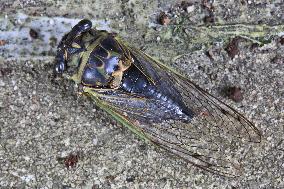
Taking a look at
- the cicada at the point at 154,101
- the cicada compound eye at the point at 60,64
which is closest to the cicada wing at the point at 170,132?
the cicada at the point at 154,101

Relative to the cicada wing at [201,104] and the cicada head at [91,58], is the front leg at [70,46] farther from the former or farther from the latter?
the cicada wing at [201,104]

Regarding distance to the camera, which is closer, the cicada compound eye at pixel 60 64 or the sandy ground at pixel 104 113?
the cicada compound eye at pixel 60 64

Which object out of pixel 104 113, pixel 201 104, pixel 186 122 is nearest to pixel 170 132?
pixel 186 122

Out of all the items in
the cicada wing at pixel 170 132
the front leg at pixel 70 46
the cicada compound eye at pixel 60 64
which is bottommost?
the cicada wing at pixel 170 132

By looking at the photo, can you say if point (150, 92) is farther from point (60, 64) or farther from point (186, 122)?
point (60, 64)

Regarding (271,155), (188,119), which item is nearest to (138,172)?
(188,119)

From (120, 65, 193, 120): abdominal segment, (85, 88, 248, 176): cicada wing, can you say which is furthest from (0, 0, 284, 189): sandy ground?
(120, 65, 193, 120): abdominal segment

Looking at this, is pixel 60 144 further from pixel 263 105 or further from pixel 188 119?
pixel 263 105
